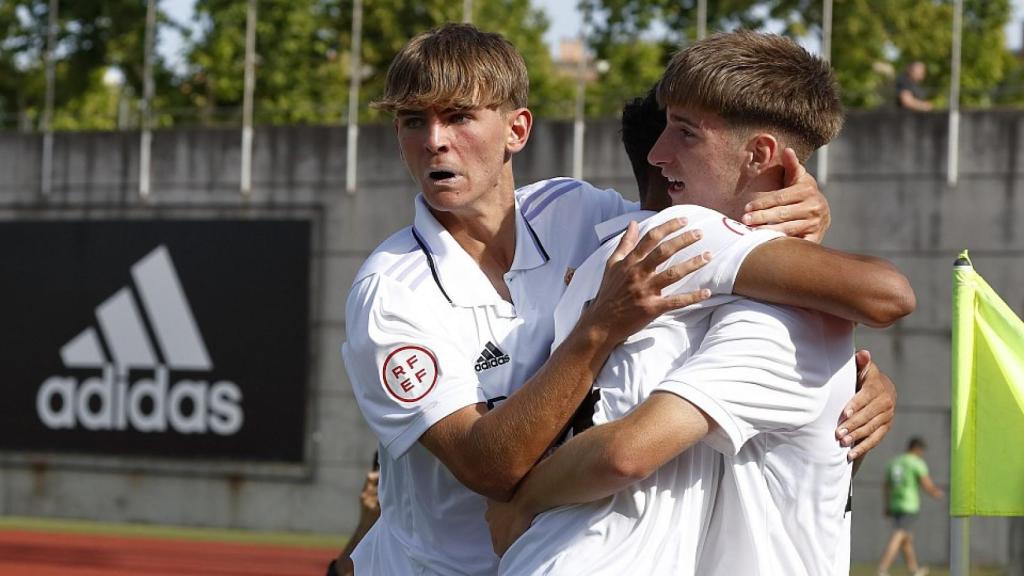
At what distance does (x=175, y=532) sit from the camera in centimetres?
2105

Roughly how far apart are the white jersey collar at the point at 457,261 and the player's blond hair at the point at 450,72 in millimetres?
274

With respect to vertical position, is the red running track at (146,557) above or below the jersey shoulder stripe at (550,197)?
below

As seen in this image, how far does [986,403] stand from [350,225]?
50.1 feet

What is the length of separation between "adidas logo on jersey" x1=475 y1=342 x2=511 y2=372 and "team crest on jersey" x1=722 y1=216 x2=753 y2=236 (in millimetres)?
667

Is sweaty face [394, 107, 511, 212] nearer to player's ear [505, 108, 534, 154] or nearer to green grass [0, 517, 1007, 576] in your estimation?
player's ear [505, 108, 534, 154]

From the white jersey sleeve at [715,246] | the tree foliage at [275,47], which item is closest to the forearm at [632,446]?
the white jersey sleeve at [715,246]

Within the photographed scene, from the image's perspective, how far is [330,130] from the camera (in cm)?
1909

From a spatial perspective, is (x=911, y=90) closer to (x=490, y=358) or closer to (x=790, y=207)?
(x=490, y=358)

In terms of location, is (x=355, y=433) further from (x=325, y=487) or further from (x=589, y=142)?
(x=589, y=142)

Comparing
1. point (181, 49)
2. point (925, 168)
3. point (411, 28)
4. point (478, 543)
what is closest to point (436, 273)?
point (478, 543)

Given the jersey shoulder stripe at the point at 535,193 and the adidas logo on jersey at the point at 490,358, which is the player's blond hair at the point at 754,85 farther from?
the jersey shoulder stripe at the point at 535,193

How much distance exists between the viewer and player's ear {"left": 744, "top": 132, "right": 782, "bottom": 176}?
2885mm

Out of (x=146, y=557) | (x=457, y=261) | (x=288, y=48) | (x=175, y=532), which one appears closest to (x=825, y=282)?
(x=457, y=261)

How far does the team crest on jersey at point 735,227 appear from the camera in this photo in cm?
279
